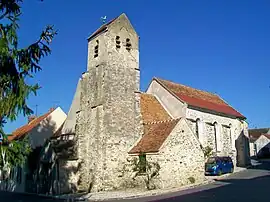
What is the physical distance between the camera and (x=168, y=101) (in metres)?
29.7

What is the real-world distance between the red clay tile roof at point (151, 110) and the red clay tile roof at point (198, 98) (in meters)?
1.84

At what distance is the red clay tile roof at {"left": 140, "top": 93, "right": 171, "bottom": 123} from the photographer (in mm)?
26422

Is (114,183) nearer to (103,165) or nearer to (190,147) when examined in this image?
(103,165)

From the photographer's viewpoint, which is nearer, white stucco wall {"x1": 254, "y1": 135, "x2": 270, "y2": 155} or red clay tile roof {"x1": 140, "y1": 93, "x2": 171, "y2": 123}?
red clay tile roof {"x1": 140, "y1": 93, "x2": 171, "y2": 123}

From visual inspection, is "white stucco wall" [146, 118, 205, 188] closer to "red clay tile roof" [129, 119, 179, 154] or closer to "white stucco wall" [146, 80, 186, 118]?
"red clay tile roof" [129, 119, 179, 154]

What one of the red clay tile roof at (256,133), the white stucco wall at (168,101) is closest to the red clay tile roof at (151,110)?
the white stucco wall at (168,101)

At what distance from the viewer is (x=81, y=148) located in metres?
24.7

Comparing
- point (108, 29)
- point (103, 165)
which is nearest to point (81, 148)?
point (103, 165)

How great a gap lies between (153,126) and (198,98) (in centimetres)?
993

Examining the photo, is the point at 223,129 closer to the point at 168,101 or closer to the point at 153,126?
the point at 168,101

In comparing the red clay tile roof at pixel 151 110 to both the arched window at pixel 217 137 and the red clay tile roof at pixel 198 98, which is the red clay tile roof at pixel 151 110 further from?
the arched window at pixel 217 137

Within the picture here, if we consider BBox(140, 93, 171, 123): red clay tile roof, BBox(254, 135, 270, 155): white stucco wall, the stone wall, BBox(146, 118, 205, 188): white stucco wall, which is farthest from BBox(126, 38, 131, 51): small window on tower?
BBox(254, 135, 270, 155): white stucco wall

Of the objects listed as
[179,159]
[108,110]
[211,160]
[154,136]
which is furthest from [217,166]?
[108,110]

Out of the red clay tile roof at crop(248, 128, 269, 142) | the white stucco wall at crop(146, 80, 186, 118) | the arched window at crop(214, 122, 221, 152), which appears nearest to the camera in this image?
the white stucco wall at crop(146, 80, 186, 118)
